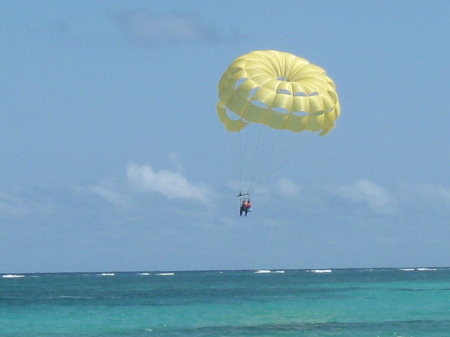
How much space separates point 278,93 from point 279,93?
34mm

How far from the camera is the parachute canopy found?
1229 inches

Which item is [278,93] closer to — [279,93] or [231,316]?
[279,93]

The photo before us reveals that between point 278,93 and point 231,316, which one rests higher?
point 278,93

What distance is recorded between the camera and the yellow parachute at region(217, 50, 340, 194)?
31.2 meters

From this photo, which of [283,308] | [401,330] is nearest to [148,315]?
[283,308]

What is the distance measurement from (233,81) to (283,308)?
2091cm

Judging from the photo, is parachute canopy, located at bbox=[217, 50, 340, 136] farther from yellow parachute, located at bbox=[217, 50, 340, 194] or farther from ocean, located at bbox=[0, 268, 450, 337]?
ocean, located at bbox=[0, 268, 450, 337]

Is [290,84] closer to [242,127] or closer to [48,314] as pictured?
[242,127]

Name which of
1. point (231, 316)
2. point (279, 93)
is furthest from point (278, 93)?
point (231, 316)

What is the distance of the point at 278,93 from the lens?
3120 cm

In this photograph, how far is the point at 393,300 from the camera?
5728 centimetres

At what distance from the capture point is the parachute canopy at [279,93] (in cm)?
3122

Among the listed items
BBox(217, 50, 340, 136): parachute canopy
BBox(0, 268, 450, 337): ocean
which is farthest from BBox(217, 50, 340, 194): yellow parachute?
BBox(0, 268, 450, 337): ocean

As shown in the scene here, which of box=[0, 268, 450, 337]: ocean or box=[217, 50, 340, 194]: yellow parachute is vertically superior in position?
box=[217, 50, 340, 194]: yellow parachute
